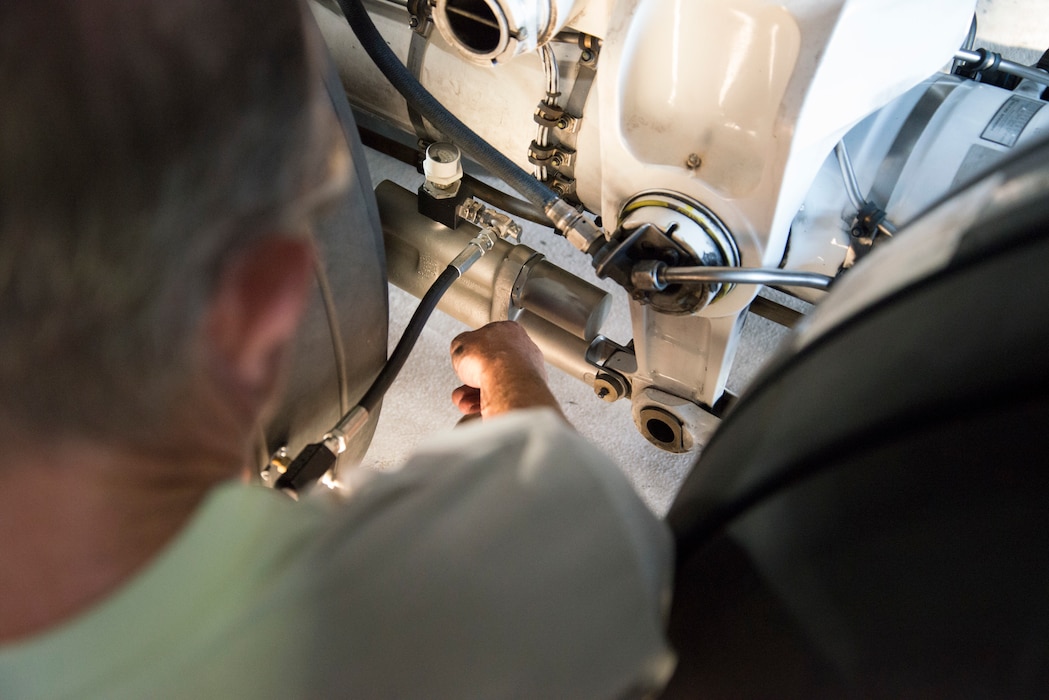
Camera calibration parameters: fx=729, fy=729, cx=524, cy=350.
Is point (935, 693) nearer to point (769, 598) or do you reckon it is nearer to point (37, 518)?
point (769, 598)

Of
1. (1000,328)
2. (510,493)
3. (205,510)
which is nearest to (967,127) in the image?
(1000,328)

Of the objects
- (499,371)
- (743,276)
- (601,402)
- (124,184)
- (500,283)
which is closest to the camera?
(124,184)

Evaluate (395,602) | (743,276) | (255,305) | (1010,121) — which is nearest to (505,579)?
(395,602)

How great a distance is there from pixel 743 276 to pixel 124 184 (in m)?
0.49

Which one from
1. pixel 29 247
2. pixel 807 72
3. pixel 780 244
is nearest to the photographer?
pixel 29 247

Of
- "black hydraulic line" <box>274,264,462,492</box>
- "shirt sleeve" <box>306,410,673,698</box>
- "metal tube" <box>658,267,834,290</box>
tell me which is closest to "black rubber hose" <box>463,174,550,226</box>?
"black hydraulic line" <box>274,264,462,492</box>

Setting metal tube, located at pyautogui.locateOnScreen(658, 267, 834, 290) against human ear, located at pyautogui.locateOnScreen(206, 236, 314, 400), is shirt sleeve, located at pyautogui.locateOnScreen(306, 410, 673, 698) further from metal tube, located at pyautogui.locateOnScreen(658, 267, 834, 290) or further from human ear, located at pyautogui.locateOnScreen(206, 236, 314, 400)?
metal tube, located at pyautogui.locateOnScreen(658, 267, 834, 290)

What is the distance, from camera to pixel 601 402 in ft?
4.02

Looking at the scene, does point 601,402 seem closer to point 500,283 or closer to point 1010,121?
point 500,283

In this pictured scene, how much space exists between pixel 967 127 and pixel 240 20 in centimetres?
67

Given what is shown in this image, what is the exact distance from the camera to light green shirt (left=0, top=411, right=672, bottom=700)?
1.07 feet

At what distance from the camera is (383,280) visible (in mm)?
758

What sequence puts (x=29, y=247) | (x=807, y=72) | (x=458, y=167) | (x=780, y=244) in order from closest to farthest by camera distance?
(x=29, y=247) < (x=807, y=72) < (x=780, y=244) < (x=458, y=167)

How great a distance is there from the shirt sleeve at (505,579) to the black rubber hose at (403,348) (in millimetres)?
389
